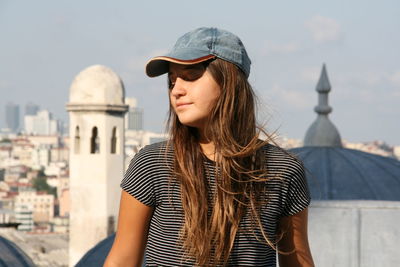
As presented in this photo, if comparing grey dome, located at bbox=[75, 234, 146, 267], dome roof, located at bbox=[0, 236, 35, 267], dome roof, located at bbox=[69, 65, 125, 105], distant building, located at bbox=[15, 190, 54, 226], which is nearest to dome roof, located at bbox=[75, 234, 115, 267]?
grey dome, located at bbox=[75, 234, 146, 267]

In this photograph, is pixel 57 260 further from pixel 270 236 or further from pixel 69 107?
pixel 270 236

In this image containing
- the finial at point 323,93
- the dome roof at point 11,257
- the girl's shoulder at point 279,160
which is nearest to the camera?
the girl's shoulder at point 279,160

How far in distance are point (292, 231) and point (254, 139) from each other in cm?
26

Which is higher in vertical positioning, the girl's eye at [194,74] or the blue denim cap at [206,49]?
the blue denim cap at [206,49]

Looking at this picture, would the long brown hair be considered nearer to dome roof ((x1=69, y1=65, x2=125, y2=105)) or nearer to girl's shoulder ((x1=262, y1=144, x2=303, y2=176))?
girl's shoulder ((x1=262, y1=144, x2=303, y2=176))

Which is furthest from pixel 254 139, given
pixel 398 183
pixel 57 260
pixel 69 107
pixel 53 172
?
pixel 53 172

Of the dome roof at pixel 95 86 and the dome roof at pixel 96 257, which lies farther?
the dome roof at pixel 95 86

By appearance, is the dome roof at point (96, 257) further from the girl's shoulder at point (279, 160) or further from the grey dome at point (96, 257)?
the girl's shoulder at point (279, 160)

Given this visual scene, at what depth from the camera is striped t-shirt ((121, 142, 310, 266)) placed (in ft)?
8.40

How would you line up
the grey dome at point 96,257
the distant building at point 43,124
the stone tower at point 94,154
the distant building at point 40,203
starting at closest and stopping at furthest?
1. the grey dome at point 96,257
2. the stone tower at point 94,154
3. the distant building at point 40,203
4. the distant building at point 43,124

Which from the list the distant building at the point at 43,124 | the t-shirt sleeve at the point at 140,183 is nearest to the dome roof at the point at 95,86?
the t-shirt sleeve at the point at 140,183

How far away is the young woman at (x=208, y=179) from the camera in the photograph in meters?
2.55

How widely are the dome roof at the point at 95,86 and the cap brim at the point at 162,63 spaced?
15928 mm

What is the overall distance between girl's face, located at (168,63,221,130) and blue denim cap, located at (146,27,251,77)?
4cm
